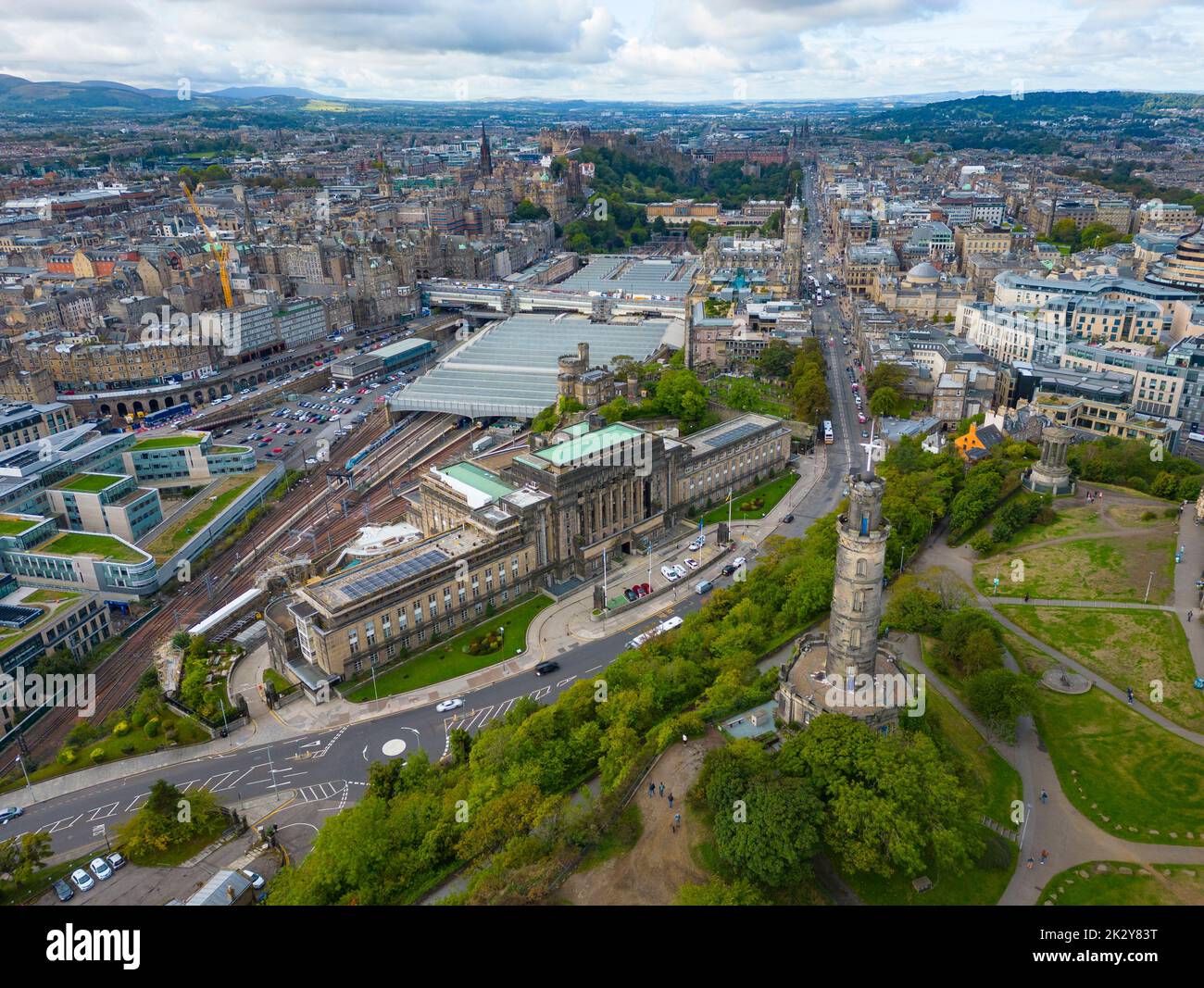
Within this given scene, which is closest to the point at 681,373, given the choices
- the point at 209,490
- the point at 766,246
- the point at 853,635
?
the point at 209,490

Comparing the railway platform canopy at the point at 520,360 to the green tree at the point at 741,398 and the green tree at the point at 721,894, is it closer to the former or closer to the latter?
the green tree at the point at 741,398

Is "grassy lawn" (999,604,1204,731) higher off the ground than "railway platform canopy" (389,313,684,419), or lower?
lower

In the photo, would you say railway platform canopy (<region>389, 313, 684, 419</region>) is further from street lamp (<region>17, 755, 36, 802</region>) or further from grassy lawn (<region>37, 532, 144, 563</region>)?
street lamp (<region>17, 755, 36, 802</region>)

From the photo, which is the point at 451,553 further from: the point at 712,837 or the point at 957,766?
the point at 957,766

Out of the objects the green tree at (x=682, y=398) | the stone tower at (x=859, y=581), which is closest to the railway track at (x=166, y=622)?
the green tree at (x=682, y=398)

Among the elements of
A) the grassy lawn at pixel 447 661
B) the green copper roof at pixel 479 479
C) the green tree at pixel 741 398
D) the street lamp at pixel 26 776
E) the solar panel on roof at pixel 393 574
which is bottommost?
the street lamp at pixel 26 776

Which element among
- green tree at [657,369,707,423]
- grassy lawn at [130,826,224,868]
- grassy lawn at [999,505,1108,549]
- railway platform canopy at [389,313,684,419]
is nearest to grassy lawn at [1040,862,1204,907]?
grassy lawn at [999,505,1108,549]

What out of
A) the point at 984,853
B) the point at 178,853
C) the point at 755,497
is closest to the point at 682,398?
the point at 755,497
